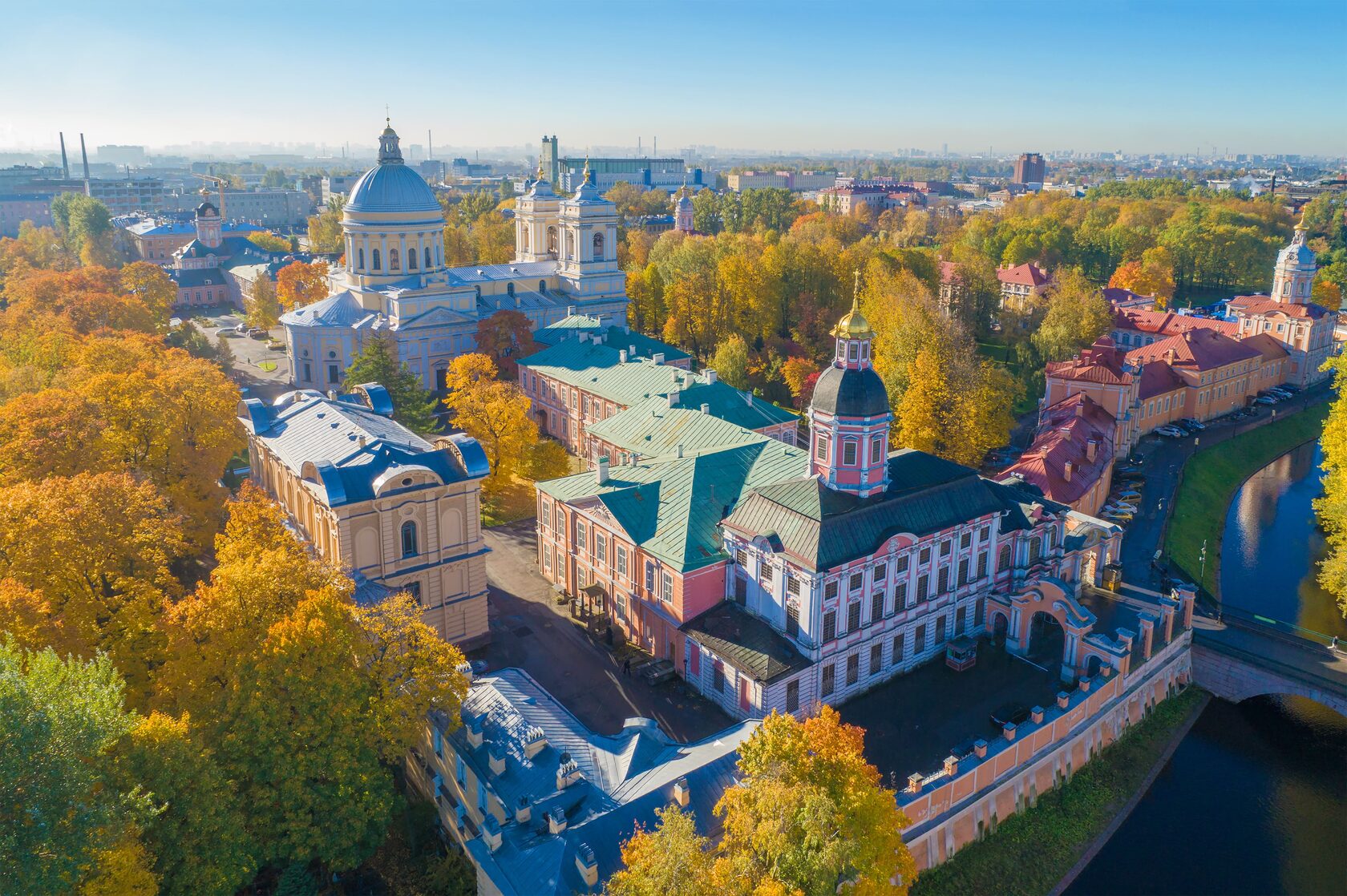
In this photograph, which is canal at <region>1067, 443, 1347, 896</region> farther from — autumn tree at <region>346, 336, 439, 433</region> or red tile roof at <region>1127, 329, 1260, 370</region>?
autumn tree at <region>346, 336, 439, 433</region>

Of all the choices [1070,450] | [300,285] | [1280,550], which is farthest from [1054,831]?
[300,285]

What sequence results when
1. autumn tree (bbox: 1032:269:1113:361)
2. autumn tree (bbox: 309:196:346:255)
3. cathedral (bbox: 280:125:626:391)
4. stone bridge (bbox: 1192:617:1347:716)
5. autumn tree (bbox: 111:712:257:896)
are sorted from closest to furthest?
autumn tree (bbox: 111:712:257:896) < stone bridge (bbox: 1192:617:1347:716) < cathedral (bbox: 280:125:626:391) < autumn tree (bbox: 1032:269:1113:361) < autumn tree (bbox: 309:196:346:255)

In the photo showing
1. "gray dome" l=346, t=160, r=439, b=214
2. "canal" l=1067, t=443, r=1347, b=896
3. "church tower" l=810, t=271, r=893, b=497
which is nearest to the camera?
"canal" l=1067, t=443, r=1347, b=896

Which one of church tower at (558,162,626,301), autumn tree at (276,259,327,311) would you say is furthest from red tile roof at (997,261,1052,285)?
autumn tree at (276,259,327,311)

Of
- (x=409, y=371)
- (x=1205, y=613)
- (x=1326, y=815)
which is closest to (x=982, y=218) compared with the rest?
(x=409, y=371)

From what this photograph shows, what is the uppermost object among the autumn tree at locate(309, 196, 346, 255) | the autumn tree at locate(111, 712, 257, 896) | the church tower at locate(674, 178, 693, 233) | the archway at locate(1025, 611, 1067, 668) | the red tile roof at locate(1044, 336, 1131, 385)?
the church tower at locate(674, 178, 693, 233)

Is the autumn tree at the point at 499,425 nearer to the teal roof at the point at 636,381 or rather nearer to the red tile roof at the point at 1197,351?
the teal roof at the point at 636,381
